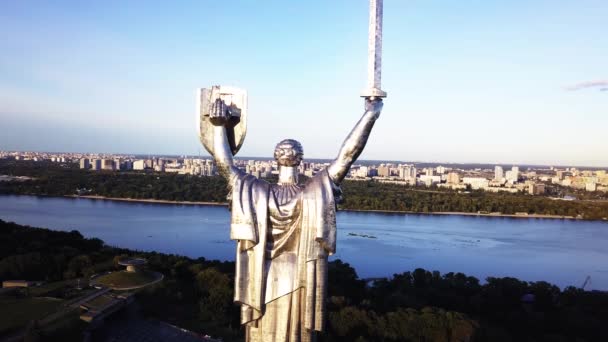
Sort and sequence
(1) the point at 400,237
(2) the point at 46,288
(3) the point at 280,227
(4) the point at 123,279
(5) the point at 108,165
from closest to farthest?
(3) the point at 280,227 → (4) the point at 123,279 → (2) the point at 46,288 → (1) the point at 400,237 → (5) the point at 108,165

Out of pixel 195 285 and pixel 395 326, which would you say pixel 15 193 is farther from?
pixel 395 326

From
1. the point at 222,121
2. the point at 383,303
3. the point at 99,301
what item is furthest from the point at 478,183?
the point at 222,121

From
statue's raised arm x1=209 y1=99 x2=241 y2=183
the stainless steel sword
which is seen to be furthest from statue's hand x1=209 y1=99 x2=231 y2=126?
the stainless steel sword

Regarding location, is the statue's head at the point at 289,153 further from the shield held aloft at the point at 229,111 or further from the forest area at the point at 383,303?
the forest area at the point at 383,303

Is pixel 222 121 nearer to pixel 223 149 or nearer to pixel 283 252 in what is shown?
pixel 223 149

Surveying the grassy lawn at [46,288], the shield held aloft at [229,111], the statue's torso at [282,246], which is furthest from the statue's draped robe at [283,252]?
the grassy lawn at [46,288]
